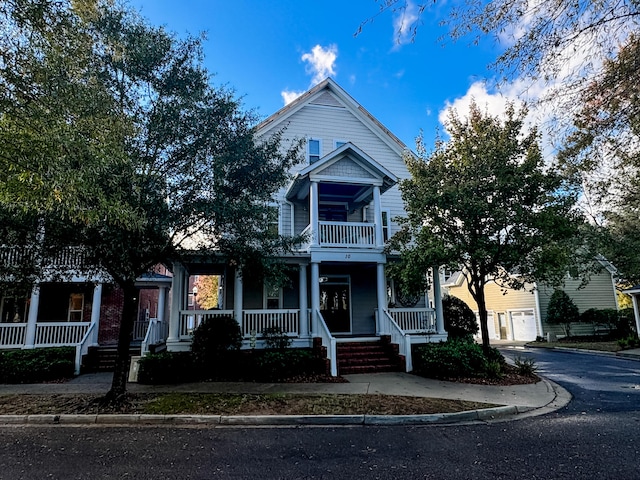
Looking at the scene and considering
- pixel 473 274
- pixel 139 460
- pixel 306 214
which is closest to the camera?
pixel 139 460

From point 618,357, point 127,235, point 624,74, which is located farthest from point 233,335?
point 618,357

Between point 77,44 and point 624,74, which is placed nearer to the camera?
point 624,74

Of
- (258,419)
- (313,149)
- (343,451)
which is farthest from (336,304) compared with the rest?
(343,451)

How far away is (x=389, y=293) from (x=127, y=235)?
1105 centimetres

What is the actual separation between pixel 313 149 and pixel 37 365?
12.3m

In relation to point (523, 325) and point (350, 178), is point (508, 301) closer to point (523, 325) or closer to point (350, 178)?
point (523, 325)

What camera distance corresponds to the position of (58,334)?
1313 cm

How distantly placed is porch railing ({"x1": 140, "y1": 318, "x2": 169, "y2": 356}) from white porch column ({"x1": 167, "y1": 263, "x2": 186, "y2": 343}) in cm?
101

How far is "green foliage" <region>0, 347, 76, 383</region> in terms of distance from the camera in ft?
36.6

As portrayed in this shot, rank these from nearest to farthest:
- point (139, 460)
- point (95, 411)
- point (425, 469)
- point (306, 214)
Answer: point (425, 469), point (139, 460), point (95, 411), point (306, 214)

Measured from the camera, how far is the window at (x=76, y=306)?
17047mm

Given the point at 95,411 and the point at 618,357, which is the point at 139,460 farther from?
the point at 618,357

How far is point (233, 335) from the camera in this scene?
11.5 m

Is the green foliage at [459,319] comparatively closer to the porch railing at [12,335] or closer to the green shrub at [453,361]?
the green shrub at [453,361]
